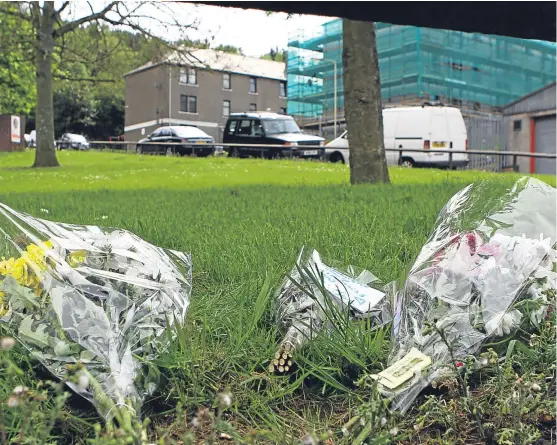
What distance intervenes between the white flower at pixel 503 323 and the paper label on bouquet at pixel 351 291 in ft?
1.55

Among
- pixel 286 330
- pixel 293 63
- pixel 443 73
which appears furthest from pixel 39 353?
pixel 293 63

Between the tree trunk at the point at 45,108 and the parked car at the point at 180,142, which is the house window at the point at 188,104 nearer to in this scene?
the parked car at the point at 180,142

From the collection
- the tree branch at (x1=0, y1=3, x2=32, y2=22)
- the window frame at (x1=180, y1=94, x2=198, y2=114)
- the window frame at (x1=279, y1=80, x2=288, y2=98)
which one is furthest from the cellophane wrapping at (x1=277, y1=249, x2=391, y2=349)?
the window frame at (x1=279, y1=80, x2=288, y2=98)

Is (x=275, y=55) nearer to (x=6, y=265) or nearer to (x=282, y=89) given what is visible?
(x=282, y=89)

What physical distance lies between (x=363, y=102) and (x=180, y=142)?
22.1 meters

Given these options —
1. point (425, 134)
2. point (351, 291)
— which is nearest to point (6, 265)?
point (351, 291)

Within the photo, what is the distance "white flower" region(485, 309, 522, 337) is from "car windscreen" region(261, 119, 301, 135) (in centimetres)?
2462

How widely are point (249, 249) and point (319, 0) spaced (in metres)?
2.14

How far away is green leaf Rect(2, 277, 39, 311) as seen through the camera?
1935 millimetres

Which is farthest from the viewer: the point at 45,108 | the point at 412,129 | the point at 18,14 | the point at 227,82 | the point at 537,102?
the point at 227,82

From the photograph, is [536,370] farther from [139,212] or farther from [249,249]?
[139,212]

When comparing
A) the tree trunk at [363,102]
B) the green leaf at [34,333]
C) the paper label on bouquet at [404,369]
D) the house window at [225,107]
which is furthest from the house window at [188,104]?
the paper label on bouquet at [404,369]

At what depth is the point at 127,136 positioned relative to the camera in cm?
5878

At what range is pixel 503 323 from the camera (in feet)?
6.39
